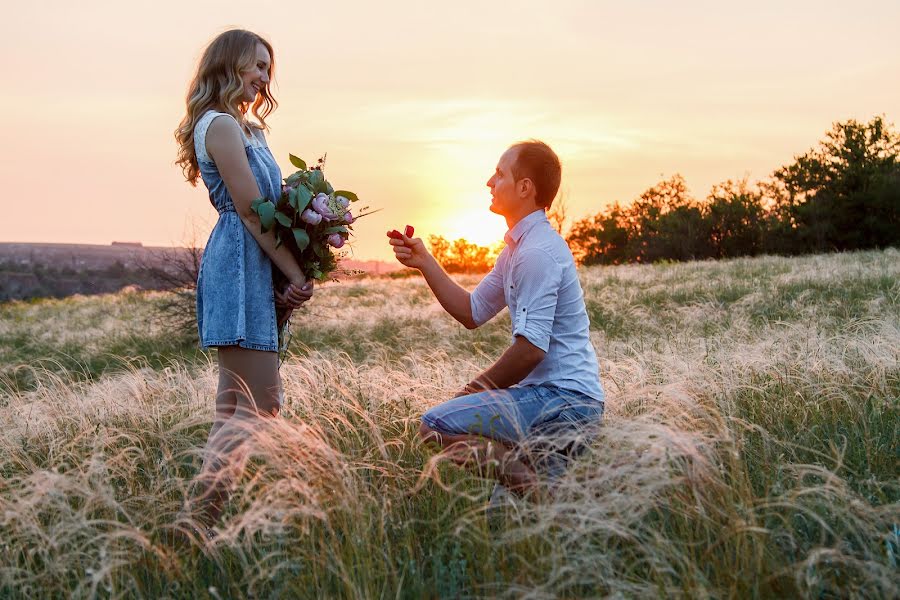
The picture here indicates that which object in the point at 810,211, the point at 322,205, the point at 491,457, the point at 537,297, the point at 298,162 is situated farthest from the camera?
the point at 810,211

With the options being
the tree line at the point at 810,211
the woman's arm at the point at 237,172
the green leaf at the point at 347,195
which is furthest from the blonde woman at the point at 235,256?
the tree line at the point at 810,211

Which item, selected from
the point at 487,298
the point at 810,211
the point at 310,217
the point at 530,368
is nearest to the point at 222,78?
the point at 310,217

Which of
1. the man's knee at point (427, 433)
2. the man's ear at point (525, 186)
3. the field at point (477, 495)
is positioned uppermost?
the man's ear at point (525, 186)

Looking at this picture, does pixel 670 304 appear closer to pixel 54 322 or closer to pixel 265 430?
pixel 265 430

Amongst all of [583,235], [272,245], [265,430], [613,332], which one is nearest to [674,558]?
[265,430]

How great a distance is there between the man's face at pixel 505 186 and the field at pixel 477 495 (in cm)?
111

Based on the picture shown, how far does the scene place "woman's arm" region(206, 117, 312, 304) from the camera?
357 centimetres

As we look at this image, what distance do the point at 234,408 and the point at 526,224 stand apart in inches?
64.3

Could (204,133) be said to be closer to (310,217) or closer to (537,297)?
(310,217)

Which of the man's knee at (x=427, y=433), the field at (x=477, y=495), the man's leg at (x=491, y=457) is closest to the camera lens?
the field at (x=477, y=495)

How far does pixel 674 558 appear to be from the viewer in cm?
278

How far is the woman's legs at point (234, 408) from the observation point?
3525mm

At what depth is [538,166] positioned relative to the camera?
3.64 metres

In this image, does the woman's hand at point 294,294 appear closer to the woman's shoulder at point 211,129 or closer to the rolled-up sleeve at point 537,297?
the woman's shoulder at point 211,129
